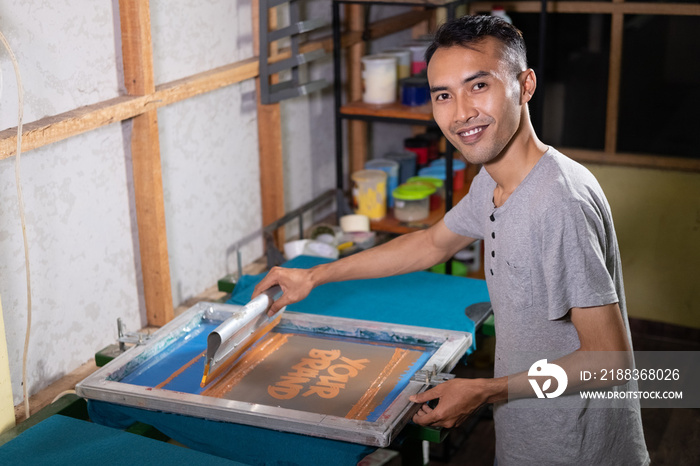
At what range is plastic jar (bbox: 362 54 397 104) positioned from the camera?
115 inches

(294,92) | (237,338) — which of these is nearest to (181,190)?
(294,92)

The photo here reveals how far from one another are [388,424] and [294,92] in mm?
1534

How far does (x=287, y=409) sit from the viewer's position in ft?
4.88

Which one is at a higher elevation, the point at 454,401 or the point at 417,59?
the point at 417,59

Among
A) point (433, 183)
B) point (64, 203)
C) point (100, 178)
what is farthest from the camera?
point (433, 183)

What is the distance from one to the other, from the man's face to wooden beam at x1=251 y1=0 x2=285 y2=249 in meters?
1.38

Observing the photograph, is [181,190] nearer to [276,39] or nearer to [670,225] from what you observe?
[276,39]

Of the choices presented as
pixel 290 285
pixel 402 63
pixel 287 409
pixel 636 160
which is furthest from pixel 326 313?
pixel 636 160

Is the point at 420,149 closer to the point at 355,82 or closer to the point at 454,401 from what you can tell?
the point at 355,82

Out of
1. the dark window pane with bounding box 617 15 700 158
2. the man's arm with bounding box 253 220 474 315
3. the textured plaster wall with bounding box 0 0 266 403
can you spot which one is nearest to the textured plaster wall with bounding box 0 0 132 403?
the textured plaster wall with bounding box 0 0 266 403

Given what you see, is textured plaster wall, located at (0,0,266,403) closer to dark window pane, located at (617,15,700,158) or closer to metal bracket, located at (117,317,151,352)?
metal bracket, located at (117,317,151,352)

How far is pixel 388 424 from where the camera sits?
141cm

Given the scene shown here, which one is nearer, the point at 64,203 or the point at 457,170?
the point at 64,203

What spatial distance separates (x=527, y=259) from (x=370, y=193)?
169 cm
